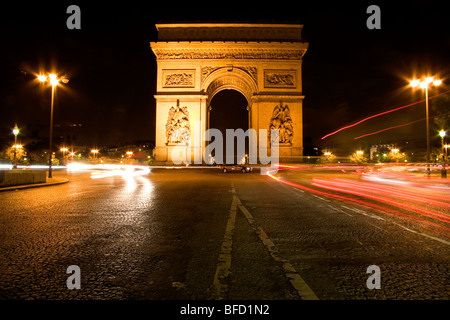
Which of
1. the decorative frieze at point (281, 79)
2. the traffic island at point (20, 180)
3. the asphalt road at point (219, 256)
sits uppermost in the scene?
the decorative frieze at point (281, 79)

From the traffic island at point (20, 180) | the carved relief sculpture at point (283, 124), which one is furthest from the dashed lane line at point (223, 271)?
the carved relief sculpture at point (283, 124)

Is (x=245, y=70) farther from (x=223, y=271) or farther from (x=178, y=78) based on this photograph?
(x=223, y=271)

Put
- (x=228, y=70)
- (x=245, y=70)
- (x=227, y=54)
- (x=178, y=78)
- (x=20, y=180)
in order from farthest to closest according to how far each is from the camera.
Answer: (x=228, y=70) < (x=227, y=54) < (x=245, y=70) < (x=178, y=78) < (x=20, y=180)

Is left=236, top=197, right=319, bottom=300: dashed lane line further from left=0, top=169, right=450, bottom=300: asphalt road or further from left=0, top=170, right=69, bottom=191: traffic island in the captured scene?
left=0, top=170, right=69, bottom=191: traffic island

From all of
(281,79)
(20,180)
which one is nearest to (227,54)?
(281,79)

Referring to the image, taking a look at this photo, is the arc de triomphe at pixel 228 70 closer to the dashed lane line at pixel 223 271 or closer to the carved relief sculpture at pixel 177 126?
the carved relief sculpture at pixel 177 126

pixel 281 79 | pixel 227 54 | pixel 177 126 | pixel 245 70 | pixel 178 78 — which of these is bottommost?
pixel 177 126

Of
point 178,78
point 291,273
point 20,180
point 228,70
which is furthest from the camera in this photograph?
point 228,70

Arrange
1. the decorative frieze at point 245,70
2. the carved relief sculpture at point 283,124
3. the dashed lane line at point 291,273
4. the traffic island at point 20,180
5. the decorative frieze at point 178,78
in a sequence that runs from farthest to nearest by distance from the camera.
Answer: the decorative frieze at point 245,70 < the decorative frieze at point 178,78 < the carved relief sculpture at point 283,124 < the traffic island at point 20,180 < the dashed lane line at point 291,273
